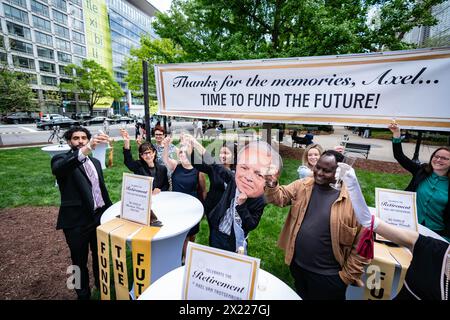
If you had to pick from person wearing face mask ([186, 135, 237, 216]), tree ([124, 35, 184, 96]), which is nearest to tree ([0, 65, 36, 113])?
tree ([124, 35, 184, 96])

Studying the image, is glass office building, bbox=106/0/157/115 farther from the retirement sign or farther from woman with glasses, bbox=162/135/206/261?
the retirement sign

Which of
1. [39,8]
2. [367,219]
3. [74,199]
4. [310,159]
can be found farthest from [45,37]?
[367,219]

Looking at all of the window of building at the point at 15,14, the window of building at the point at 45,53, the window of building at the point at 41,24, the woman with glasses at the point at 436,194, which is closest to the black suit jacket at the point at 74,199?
the woman with glasses at the point at 436,194

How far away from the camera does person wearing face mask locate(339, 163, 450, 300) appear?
1.25m

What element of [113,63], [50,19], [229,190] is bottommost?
[229,190]

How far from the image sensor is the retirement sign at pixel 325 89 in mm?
1736

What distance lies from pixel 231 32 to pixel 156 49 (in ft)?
20.5

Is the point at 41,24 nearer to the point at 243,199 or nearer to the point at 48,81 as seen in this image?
the point at 48,81

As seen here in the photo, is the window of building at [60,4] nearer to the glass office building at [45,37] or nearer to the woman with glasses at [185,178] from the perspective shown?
the glass office building at [45,37]
